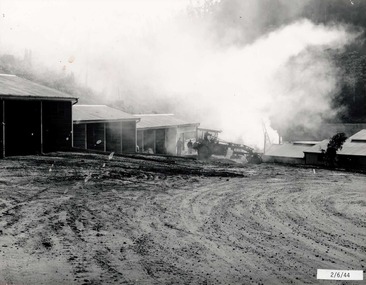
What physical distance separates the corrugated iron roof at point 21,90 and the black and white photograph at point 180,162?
97 millimetres

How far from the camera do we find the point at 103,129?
27109 millimetres

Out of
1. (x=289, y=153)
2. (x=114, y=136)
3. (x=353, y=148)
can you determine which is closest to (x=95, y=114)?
(x=114, y=136)

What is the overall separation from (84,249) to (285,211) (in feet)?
18.8

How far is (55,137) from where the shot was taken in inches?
884

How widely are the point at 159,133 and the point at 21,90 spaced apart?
15406 millimetres

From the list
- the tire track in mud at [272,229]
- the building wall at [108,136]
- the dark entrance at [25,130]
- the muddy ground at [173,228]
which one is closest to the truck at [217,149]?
the building wall at [108,136]

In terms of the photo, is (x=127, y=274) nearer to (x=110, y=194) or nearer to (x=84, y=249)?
(x=84, y=249)

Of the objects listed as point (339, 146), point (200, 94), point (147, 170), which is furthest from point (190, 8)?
point (147, 170)

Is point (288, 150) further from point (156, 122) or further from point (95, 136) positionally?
point (95, 136)

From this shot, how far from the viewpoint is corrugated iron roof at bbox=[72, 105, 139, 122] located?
25570 millimetres

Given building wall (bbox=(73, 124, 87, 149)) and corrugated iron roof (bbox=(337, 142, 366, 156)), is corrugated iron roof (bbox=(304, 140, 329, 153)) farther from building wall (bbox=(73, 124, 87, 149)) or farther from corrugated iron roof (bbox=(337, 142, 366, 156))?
building wall (bbox=(73, 124, 87, 149))

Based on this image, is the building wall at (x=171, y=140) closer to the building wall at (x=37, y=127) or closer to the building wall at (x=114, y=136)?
the building wall at (x=114, y=136)
